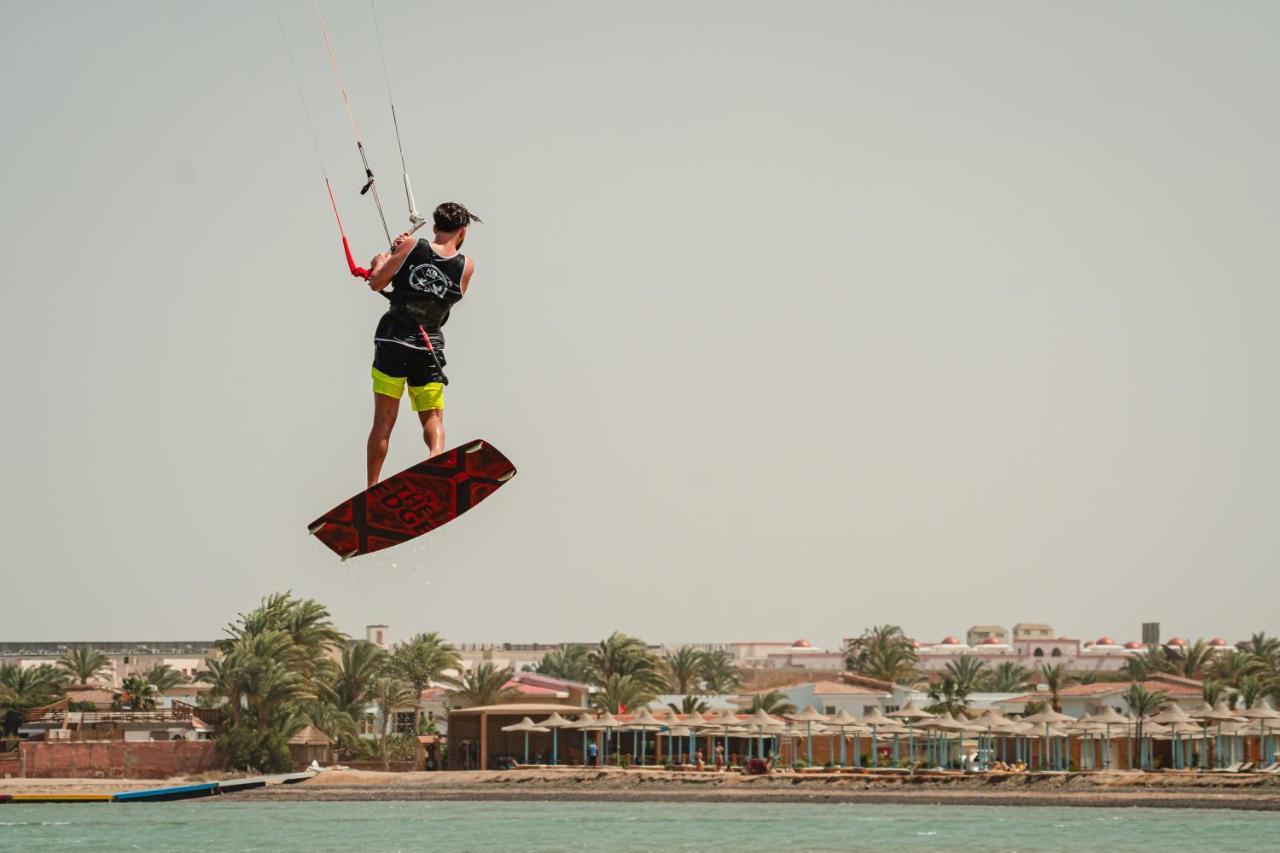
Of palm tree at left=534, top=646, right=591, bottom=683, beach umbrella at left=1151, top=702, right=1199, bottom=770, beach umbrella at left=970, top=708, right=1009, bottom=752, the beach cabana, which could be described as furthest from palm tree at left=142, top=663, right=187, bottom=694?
beach umbrella at left=1151, top=702, right=1199, bottom=770

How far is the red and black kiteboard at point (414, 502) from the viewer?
16.0 metres

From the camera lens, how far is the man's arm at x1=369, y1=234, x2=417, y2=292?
1479cm

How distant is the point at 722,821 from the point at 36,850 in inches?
1283

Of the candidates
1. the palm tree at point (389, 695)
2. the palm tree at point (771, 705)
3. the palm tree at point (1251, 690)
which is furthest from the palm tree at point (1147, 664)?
the palm tree at point (389, 695)

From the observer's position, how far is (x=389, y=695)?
113438 millimetres

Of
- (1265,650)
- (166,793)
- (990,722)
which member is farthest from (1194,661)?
(166,793)

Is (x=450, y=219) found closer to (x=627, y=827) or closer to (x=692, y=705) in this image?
(x=627, y=827)

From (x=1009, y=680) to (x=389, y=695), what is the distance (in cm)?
6053

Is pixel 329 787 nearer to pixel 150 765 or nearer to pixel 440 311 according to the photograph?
pixel 150 765

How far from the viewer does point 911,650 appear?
147 meters

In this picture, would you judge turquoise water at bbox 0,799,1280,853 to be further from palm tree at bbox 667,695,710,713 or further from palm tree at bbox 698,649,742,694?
palm tree at bbox 698,649,742,694

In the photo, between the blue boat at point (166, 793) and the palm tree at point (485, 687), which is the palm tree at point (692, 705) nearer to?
the palm tree at point (485, 687)

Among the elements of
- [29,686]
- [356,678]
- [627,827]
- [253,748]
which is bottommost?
[627,827]

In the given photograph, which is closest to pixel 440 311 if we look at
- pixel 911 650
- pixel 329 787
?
pixel 329 787
